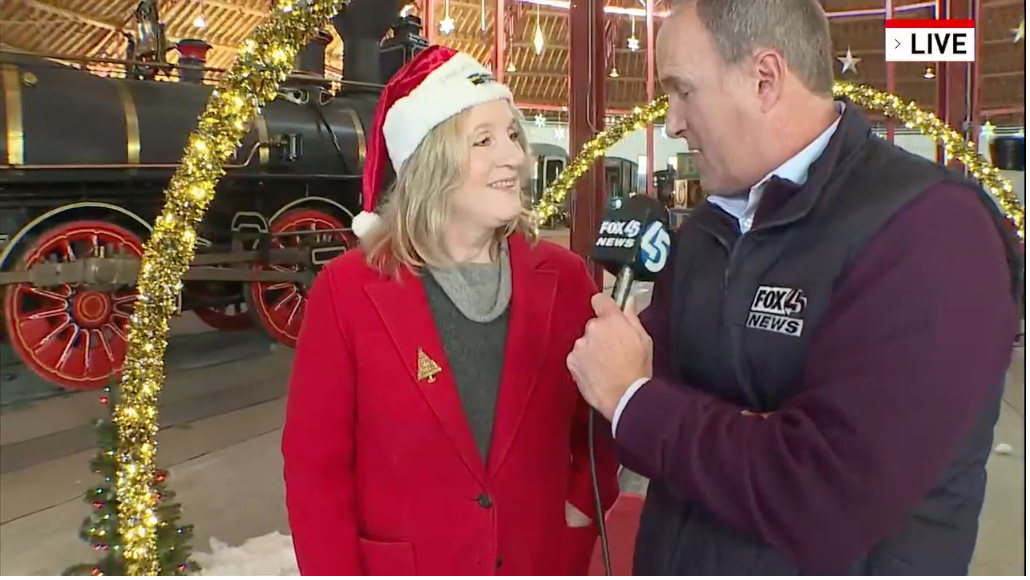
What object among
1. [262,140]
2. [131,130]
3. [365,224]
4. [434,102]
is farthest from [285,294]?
[434,102]

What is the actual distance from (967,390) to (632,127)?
136 inches

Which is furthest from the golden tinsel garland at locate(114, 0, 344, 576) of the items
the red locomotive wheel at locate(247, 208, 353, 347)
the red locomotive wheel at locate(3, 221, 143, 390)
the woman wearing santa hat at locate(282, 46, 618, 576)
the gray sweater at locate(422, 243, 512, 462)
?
the red locomotive wheel at locate(247, 208, 353, 347)

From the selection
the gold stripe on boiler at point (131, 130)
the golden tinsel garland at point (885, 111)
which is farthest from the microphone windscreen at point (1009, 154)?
the gold stripe on boiler at point (131, 130)

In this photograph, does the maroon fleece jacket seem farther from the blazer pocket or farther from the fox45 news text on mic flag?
the fox45 news text on mic flag

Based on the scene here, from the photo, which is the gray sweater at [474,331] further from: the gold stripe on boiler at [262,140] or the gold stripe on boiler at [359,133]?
the gold stripe on boiler at [359,133]

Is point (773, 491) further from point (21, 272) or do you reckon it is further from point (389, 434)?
point (21, 272)

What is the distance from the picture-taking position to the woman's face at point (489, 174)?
1.40m

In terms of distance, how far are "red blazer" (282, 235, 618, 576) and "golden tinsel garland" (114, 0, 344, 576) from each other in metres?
0.64

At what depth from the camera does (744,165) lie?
1008 millimetres

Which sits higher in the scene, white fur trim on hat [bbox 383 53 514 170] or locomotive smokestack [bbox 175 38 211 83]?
locomotive smokestack [bbox 175 38 211 83]

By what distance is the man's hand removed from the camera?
0.98m

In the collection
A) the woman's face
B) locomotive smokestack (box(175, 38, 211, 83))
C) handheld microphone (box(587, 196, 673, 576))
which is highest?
locomotive smokestack (box(175, 38, 211, 83))

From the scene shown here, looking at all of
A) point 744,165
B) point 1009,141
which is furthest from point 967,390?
point 1009,141

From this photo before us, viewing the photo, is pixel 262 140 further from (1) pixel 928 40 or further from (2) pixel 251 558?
(1) pixel 928 40
